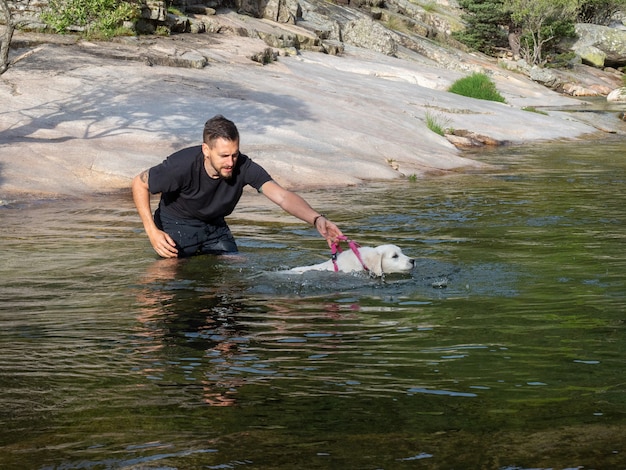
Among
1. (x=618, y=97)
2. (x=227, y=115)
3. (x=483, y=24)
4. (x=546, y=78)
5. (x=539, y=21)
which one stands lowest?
(x=227, y=115)

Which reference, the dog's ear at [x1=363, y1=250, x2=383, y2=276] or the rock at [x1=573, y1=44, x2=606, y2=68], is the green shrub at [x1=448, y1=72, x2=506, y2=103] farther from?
the rock at [x1=573, y1=44, x2=606, y2=68]

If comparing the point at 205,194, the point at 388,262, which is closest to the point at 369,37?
the point at 205,194

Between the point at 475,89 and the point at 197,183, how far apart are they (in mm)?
23893

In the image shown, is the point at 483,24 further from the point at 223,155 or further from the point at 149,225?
the point at 223,155

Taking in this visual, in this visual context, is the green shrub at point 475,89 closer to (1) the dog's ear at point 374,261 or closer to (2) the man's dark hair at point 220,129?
(1) the dog's ear at point 374,261

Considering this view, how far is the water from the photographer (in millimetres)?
3695

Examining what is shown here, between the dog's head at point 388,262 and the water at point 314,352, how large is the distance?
104mm

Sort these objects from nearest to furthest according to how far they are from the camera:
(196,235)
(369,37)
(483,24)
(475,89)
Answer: (196,235), (475,89), (369,37), (483,24)

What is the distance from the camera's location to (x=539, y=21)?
54438 millimetres

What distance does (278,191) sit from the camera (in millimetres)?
8305

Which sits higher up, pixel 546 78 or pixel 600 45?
pixel 600 45

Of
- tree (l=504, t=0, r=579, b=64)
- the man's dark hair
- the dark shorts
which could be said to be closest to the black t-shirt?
the dark shorts

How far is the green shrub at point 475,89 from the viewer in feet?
102

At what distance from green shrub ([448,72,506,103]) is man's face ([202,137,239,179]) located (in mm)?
23944
